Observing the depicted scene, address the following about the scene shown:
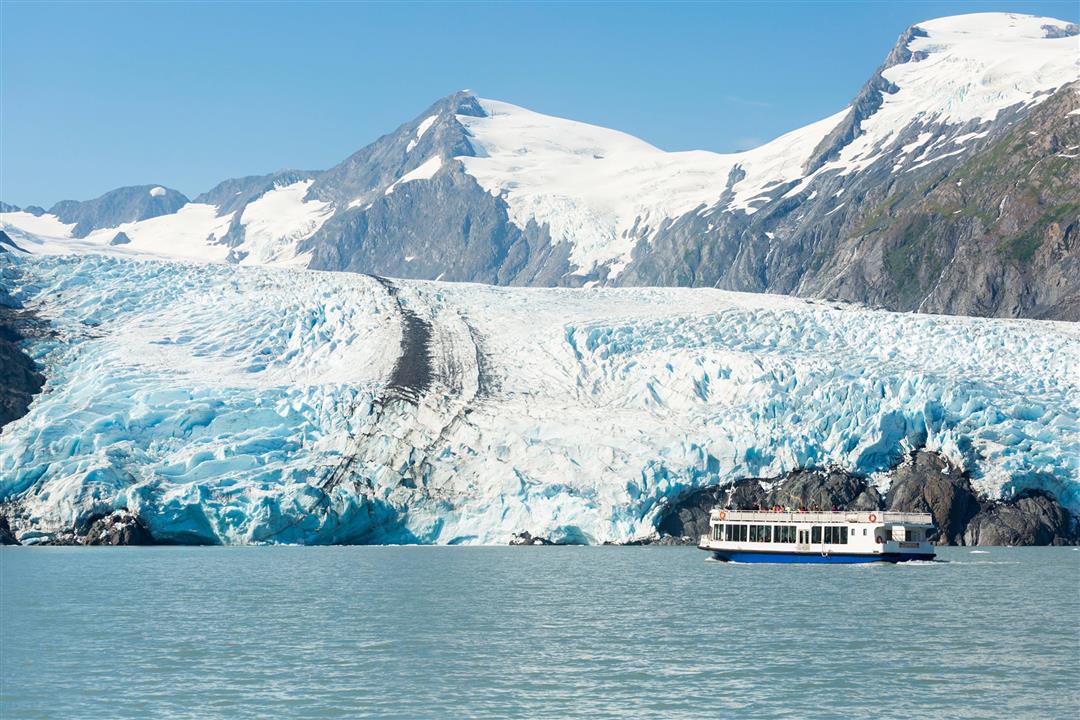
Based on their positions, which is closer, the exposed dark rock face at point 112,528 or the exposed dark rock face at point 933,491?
the exposed dark rock face at point 112,528

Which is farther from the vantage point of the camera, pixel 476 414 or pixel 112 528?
pixel 476 414

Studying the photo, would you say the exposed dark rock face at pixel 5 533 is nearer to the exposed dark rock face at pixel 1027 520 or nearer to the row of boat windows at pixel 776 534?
the row of boat windows at pixel 776 534

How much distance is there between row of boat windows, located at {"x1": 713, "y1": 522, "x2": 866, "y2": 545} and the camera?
57.2 meters

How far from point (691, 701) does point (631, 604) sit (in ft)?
45.0

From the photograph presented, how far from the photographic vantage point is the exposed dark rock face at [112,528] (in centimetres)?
5969

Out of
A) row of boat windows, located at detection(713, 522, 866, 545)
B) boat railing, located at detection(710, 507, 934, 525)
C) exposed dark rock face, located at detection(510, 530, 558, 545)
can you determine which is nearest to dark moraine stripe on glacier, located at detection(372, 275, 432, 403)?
exposed dark rock face, located at detection(510, 530, 558, 545)

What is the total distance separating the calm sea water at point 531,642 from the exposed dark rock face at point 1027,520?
13232mm

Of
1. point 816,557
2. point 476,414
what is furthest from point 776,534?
point 476,414

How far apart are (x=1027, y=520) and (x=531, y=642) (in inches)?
1609

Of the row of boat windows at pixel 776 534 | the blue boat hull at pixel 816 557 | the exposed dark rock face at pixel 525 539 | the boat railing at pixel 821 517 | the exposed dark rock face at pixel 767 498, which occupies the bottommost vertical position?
the blue boat hull at pixel 816 557

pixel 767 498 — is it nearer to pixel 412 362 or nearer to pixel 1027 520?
pixel 1027 520

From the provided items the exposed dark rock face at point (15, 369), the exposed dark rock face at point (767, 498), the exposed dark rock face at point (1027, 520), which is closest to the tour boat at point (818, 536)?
the exposed dark rock face at point (767, 498)

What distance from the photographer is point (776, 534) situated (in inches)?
2296

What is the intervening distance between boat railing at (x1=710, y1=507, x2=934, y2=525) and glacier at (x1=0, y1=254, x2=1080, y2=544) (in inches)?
174
